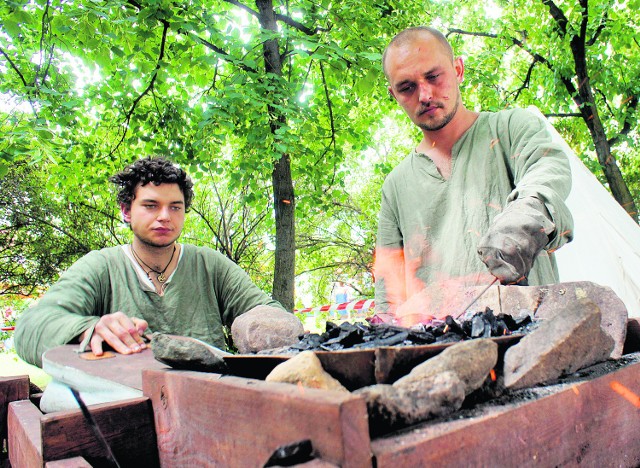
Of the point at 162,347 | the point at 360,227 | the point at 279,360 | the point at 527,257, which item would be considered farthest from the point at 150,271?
the point at 360,227

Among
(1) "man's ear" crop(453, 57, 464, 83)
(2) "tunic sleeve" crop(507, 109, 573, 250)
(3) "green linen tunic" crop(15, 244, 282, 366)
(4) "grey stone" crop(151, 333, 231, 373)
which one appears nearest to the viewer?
(4) "grey stone" crop(151, 333, 231, 373)

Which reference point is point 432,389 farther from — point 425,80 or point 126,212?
point 126,212

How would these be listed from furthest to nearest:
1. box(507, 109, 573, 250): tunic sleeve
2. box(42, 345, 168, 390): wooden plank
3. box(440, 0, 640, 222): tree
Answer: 1. box(440, 0, 640, 222): tree
2. box(507, 109, 573, 250): tunic sleeve
3. box(42, 345, 168, 390): wooden plank

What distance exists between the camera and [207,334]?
2.70m

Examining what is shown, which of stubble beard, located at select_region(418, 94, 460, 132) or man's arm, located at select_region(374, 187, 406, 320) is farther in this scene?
man's arm, located at select_region(374, 187, 406, 320)

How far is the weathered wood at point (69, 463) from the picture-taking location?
2.92 ft

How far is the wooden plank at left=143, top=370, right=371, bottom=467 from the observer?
22.7 inches

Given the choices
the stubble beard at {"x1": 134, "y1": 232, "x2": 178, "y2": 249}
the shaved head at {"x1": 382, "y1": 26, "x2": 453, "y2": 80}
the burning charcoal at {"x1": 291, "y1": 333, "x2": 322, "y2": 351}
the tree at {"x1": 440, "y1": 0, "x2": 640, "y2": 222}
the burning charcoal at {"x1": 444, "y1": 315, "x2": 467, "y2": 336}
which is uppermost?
the tree at {"x1": 440, "y1": 0, "x2": 640, "y2": 222}

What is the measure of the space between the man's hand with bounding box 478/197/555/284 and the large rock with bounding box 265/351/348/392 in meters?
0.64

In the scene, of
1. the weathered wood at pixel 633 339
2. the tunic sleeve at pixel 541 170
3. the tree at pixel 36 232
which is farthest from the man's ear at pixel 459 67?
the tree at pixel 36 232

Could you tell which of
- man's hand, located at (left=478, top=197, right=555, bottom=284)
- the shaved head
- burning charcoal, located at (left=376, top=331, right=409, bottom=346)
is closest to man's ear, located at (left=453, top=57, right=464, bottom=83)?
the shaved head

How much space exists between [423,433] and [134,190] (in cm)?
252

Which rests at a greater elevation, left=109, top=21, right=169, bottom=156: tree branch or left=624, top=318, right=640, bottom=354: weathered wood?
left=109, top=21, right=169, bottom=156: tree branch

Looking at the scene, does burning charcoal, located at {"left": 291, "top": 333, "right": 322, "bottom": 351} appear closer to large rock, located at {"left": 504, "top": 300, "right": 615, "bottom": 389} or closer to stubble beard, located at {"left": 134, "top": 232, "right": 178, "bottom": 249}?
large rock, located at {"left": 504, "top": 300, "right": 615, "bottom": 389}
